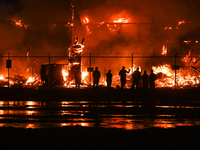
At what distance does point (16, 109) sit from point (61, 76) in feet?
37.1

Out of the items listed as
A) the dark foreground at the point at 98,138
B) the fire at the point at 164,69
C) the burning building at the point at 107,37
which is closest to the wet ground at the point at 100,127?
the dark foreground at the point at 98,138

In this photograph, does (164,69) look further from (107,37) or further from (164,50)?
(107,37)

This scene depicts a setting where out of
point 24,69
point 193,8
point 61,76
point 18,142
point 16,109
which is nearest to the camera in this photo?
point 18,142

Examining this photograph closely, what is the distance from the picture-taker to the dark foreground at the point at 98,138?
21.6 feet

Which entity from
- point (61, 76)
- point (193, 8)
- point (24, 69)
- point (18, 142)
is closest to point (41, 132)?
point (18, 142)

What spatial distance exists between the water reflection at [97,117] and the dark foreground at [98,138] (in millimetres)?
1008

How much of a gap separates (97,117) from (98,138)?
3450 millimetres

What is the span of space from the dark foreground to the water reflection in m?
1.01

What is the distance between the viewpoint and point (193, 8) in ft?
107

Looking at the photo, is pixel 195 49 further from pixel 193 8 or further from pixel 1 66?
pixel 1 66

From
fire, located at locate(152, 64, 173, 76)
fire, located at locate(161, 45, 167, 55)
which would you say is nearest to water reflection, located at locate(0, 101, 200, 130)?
fire, located at locate(152, 64, 173, 76)

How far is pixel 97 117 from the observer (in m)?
10.7

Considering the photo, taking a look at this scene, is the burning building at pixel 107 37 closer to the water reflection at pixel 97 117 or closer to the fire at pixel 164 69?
the fire at pixel 164 69

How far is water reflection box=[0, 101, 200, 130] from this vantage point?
9406 millimetres
